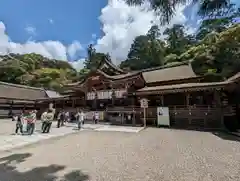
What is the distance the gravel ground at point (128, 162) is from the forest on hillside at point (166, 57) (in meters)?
13.3

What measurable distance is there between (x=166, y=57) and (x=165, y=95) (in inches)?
964

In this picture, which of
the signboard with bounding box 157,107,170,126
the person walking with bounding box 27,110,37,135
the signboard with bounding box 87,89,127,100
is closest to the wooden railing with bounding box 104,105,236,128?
the signboard with bounding box 157,107,170,126

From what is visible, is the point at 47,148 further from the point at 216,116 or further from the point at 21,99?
the point at 21,99

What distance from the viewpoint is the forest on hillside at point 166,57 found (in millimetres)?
20039

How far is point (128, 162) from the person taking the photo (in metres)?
6.43

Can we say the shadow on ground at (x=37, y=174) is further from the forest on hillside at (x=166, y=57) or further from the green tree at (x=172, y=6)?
the forest on hillside at (x=166, y=57)

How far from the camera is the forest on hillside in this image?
20.0m

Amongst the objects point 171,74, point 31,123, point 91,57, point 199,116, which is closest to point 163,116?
point 199,116

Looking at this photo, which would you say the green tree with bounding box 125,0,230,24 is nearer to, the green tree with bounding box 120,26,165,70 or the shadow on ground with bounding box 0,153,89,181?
the shadow on ground with bounding box 0,153,89,181

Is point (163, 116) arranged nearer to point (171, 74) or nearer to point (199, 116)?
point (199, 116)

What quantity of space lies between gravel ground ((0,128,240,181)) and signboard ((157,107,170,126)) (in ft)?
18.1

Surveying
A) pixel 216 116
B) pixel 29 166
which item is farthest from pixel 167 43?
pixel 29 166

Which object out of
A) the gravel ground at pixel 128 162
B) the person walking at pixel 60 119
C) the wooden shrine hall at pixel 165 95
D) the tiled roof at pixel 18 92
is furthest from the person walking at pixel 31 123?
the tiled roof at pixel 18 92

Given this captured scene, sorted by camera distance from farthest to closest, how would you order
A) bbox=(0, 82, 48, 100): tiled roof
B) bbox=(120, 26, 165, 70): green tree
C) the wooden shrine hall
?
bbox=(120, 26, 165, 70): green tree, bbox=(0, 82, 48, 100): tiled roof, the wooden shrine hall
